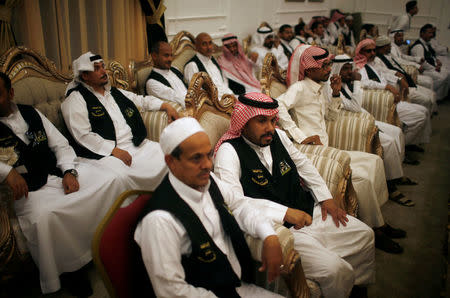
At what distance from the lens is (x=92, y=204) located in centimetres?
204

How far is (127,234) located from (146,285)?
0.20 metres

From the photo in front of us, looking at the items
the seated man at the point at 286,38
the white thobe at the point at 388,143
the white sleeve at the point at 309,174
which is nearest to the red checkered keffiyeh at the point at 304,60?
the white thobe at the point at 388,143

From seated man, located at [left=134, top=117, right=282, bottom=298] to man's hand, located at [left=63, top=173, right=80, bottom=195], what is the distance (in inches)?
40.0

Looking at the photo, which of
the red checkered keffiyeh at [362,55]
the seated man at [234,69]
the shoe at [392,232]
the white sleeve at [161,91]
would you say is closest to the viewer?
the shoe at [392,232]

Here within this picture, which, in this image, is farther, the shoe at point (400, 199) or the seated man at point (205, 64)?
the seated man at point (205, 64)

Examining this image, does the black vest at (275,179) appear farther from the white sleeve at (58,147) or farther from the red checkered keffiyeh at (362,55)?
the red checkered keffiyeh at (362,55)

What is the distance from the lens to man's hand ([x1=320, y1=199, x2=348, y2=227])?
1.84 m

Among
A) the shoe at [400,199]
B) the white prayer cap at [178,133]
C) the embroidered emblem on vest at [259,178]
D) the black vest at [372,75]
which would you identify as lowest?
the shoe at [400,199]

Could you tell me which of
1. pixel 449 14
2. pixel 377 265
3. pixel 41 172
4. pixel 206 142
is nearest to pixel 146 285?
pixel 206 142

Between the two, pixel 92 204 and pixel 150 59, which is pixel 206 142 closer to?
pixel 92 204

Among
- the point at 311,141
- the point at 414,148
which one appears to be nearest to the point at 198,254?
the point at 311,141

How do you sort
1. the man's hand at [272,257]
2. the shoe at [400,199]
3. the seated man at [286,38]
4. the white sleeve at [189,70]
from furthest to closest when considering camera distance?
the seated man at [286,38], the white sleeve at [189,70], the shoe at [400,199], the man's hand at [272,257]

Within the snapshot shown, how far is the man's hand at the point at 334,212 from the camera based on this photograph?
1.84 metres

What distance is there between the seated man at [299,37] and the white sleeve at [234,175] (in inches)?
183
